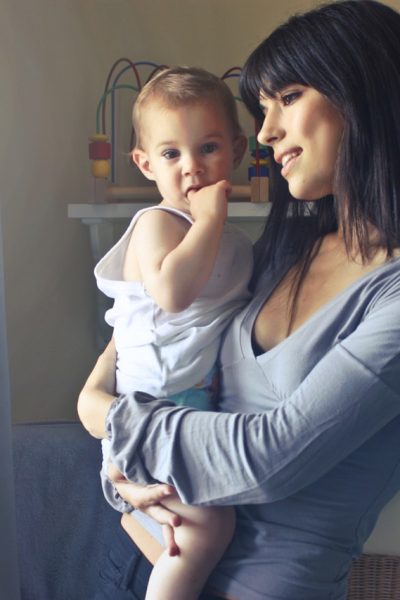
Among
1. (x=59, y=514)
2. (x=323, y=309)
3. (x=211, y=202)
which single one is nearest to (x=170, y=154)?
(x=211, y=202)

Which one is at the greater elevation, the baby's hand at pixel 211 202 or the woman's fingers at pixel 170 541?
the baby's hand at pixel 211 202

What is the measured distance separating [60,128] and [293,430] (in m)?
1.57

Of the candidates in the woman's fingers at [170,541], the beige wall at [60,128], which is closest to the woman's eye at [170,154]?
the woman's fingers at [170,541]

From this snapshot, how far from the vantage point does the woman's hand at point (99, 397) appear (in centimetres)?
113

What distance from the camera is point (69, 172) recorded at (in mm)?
2326

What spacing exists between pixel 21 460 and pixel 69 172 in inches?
42.3

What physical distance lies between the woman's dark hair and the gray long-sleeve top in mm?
110

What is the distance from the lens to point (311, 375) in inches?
36.7

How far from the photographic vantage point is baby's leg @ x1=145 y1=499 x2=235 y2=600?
1000 millimetres

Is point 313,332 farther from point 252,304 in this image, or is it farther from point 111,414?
point 111,414

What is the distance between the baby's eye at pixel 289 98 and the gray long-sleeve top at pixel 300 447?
0.87 feet

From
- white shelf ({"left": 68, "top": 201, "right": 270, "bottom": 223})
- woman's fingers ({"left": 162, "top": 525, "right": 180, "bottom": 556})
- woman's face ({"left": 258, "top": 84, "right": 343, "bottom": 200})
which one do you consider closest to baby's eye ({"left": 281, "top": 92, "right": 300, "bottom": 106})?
woman's face ({"left": 258, "top": 84, "right": 343, "bottom": 200})

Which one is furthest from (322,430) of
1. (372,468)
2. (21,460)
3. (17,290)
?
(17,290)

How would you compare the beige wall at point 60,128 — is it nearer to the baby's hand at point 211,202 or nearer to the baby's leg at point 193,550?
the baby's hand at point 211,202
